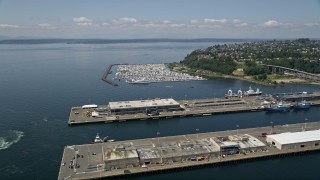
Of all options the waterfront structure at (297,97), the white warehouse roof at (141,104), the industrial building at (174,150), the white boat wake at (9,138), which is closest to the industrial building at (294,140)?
the industrial building at (174,150)

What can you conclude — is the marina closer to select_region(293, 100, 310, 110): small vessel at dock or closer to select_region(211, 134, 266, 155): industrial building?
select_region(293, 100, 310, 110): small vessel at dock

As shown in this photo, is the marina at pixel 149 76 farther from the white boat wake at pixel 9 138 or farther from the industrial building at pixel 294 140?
the industrial building at pixel 294 140

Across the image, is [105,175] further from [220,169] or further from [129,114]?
[129,114]

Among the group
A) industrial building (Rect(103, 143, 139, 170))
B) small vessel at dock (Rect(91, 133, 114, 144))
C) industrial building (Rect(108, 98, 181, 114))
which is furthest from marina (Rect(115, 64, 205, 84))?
industrial building (Rect(103, 143, 139, 170))

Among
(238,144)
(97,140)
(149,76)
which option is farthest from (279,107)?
(149,76)

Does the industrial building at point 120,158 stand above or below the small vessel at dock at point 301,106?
below

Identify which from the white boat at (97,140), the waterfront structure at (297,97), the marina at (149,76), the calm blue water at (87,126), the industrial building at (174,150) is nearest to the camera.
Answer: the industrial building at (174,150)

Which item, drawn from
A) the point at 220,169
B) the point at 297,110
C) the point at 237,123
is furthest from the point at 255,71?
the point at 220,169

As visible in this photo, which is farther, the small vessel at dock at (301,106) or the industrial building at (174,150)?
the small vessel at dock at (301,106)
